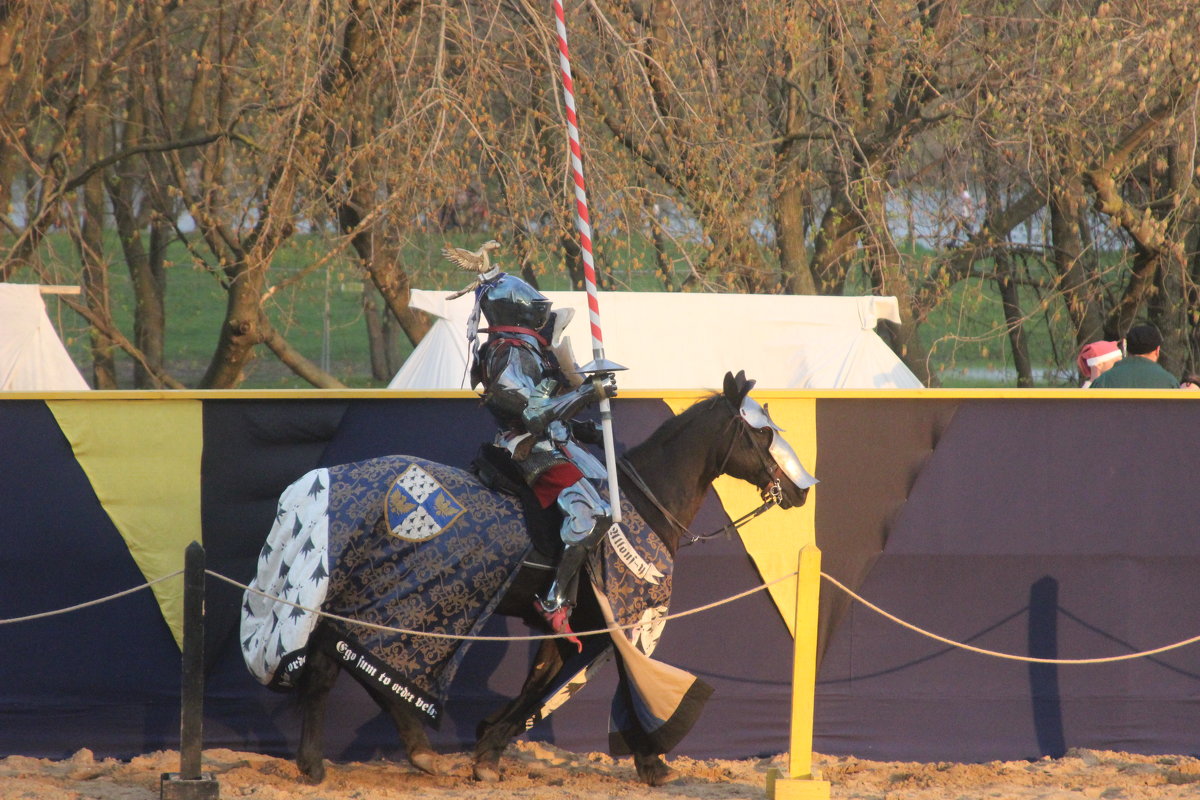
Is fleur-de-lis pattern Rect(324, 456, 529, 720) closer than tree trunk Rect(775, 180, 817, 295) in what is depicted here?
Yes

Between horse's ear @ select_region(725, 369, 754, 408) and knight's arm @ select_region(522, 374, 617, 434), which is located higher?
horse's ear @ select_region(725, 369, 754, 408)

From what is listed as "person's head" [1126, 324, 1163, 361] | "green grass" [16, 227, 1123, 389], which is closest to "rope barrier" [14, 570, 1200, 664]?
"person's head" [1126, 324, 1163, 361]

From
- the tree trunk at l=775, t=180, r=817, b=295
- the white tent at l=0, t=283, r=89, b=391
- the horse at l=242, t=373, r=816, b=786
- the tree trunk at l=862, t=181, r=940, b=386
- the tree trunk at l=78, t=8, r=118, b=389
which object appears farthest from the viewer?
the tree trunk at l=78, t=8, r=118, b=389

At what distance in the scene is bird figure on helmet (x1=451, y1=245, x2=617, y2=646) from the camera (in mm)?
4742

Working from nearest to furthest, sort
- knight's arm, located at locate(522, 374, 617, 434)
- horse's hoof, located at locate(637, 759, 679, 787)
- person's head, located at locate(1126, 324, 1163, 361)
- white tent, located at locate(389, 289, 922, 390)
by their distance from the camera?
knight's arm, located at locate(522, 374, 617, 434)
horse's hoof, located at locate(637, 759, 679, 787)
person's head, located at locate(1126, 324, 1163, 361)
white tent, located at locate(389, 289, 922, 390)

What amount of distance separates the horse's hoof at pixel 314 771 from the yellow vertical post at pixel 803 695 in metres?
1.81

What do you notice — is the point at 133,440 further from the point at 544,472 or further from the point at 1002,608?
the point at 1002,608

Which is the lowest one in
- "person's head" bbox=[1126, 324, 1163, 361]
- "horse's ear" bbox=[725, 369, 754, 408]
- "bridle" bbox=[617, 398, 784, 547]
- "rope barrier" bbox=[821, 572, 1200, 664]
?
"rope barrier" bbox=[821, 572, 1200, 664]

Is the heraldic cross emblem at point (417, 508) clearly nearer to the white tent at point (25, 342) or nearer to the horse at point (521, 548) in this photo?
the horse at point (521, 548)

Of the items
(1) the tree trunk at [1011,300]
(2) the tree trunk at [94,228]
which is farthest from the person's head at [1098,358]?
(2) the tree trunk at [94,228]

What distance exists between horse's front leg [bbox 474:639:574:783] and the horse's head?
1.10 meters

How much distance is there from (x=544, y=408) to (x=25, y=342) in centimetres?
527

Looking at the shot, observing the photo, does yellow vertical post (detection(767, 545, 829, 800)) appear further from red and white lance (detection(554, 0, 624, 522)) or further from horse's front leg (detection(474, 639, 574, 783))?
horse's front leg (detection(474, 639, 574, 783))

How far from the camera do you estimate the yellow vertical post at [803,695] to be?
4805 mm
